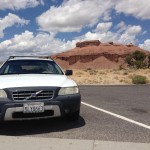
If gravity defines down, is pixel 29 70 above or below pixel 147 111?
above

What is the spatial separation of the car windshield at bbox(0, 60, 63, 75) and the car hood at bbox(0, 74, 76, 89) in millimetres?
802

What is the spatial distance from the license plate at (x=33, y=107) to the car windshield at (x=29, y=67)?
78.3 inches

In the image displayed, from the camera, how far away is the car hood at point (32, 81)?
7.25 metres

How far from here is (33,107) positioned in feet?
23.2

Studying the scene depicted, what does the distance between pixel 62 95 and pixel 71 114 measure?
0.75m

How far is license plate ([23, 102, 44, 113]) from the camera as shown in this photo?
277 inches

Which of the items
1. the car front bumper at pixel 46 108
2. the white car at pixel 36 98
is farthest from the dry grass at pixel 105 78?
the car front bumper at pixel 46 108

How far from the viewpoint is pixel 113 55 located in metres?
154

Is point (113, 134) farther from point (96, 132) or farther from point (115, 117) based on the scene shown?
point (115, 117)

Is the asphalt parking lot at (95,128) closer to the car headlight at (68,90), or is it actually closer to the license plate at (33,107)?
the license plate at (33,107)

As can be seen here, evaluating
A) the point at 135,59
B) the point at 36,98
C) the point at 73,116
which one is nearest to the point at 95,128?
the point at 73,116

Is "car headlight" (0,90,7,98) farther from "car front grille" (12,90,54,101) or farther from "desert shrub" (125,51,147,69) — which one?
"desert shrub" (125,51,147,69)

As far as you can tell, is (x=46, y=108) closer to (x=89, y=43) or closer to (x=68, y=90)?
(x=68, y=90)

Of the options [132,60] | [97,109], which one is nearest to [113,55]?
[132,60]
